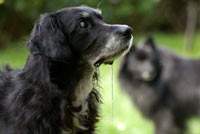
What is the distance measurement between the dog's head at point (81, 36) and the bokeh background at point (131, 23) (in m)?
5.79

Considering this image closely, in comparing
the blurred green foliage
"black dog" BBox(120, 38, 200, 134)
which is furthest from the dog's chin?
the blurred green foliage

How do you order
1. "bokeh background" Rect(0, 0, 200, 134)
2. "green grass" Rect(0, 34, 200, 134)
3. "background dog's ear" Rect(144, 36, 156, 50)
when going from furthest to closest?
"bokeh background" Rect(0, 0, 200, 134), "background dog's ear" Rect(144, 36, 156, 50), "green grass" Rect(0, 34, 200, 134)

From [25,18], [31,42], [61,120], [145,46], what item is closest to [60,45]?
[31,42]

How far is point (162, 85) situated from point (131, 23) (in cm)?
857

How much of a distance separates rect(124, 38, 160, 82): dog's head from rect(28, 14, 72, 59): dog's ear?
18.4ft

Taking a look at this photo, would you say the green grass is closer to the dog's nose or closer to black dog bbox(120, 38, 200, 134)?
black dog bbox(120, 38, 200, 134)

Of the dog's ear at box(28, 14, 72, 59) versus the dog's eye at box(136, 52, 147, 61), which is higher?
the dog's eye at box(136, 52, 147, 61)

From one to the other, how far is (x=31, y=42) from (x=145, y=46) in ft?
19.3

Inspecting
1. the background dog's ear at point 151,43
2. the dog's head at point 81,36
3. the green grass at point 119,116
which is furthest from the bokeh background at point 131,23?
the dog's head at point 81,36

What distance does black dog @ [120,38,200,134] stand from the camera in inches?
454

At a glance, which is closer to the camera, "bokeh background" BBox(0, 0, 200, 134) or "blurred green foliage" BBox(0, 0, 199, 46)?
"bokeh background" BBox(0, 0, 200, 134)

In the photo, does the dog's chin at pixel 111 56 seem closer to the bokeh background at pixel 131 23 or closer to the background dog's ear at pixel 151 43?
the background dog's ear at pixel 151 43

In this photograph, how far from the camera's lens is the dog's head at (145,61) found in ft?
37.6

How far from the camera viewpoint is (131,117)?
1174 cm
